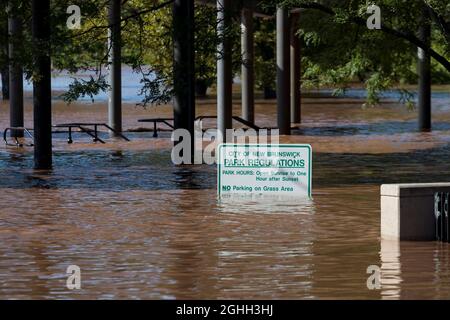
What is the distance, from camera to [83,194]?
23.2m

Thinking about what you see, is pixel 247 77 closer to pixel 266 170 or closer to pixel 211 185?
pixel 211 185

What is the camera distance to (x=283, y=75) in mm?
38531

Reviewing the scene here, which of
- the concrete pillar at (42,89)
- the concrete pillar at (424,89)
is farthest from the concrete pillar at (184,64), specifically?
the concrete pillar at (424,89)

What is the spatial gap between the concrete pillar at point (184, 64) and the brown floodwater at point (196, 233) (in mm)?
1198

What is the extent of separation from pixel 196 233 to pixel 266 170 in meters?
3.72

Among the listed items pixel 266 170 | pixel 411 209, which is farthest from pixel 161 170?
pixel 411 209

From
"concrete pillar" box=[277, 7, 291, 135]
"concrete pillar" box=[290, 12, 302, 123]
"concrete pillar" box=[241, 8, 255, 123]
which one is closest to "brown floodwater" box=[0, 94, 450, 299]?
"concrete pillar" box=[277, 7, 291, 135]

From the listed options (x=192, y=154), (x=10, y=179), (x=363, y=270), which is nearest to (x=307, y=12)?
(x=192, y=154)

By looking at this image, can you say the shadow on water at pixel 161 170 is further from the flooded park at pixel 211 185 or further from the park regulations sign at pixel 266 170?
the park regulations sign at pixel 266 170

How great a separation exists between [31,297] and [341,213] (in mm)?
8215

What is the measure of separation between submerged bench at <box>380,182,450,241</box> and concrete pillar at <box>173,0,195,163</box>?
11.2 m

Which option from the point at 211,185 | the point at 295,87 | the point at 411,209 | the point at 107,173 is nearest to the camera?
the point at 411,209

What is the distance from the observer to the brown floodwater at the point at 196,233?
540 inches

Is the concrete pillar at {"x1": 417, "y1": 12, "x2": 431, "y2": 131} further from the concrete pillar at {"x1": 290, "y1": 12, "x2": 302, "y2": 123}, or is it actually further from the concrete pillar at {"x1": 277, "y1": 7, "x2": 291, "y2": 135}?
the concrete pillar at {"x1": 290, "y1": 12, "x2": 302, "y2": 123}
